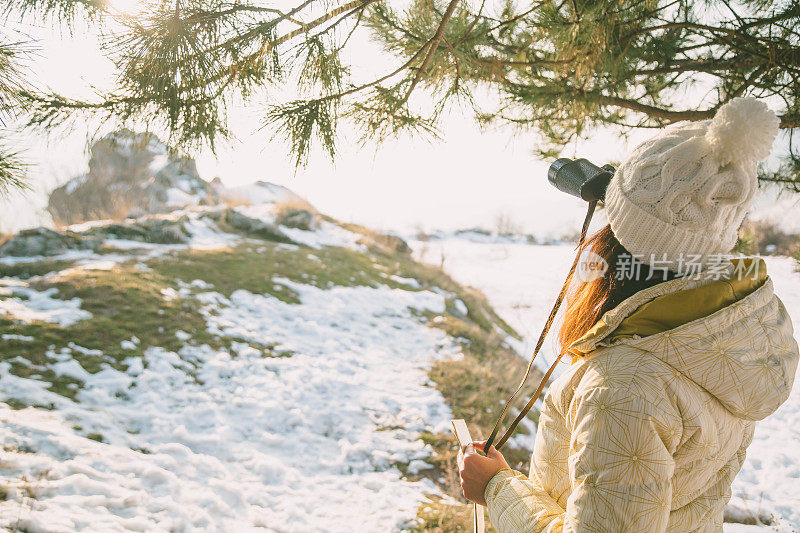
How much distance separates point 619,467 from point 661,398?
152 millimetres

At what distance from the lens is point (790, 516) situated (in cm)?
296

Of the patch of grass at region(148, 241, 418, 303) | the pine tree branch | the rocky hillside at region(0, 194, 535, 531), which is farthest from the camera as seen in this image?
the patch of grass at region(148, 241, 418, 303)

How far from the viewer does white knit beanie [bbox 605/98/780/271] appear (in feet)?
2.64

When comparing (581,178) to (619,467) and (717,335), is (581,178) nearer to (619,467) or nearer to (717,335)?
(717,335)

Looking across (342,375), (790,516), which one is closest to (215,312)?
(342,375)

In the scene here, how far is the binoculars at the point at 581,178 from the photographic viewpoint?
1153mm

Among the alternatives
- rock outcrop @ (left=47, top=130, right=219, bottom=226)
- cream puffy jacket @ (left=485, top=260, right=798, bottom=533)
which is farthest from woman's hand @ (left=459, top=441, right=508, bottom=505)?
rock outcrop @ (left=47, top=130, right=219, bottom=226)

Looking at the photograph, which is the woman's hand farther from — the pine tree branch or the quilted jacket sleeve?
the pine tree branch

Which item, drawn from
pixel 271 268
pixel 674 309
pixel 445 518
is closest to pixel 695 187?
pixel 674 309

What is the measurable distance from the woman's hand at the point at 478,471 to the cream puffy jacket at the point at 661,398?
0.50 ft

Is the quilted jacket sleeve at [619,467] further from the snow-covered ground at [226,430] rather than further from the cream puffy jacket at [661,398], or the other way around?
the snow-covered ground at [226,430]

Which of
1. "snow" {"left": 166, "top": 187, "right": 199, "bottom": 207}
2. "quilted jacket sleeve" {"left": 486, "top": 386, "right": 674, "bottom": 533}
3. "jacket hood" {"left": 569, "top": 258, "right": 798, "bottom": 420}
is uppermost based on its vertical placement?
"snow" {"left": 166, "top": 187, "right": 199, "bottom": 207}

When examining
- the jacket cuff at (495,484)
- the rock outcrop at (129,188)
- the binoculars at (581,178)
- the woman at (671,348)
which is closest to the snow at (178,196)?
the rock outcrop at (129,188)

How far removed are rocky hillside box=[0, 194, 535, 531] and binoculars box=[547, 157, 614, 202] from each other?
2.15 meters
